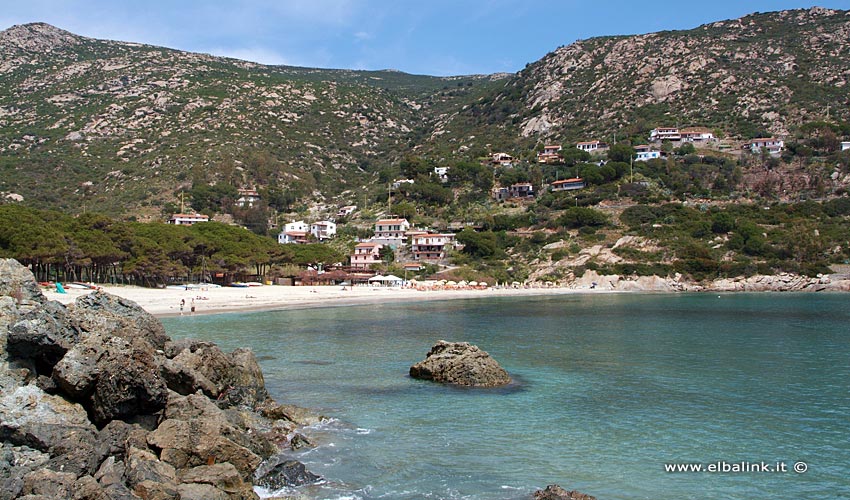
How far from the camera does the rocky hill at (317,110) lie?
A: 331 ft

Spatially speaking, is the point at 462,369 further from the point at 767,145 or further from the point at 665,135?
the point at 665,135

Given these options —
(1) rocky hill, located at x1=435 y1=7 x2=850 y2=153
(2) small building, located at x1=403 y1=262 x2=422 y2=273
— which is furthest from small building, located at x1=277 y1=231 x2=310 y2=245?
(1) rocky hill, located at x1=435 y1=7 x2=850 y2=153

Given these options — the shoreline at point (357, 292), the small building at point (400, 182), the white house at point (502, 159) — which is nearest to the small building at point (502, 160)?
the white house at point (502, 159)

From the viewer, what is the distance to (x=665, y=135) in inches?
3967

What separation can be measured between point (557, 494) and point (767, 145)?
3888 inches

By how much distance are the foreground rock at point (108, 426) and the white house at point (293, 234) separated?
76.7 m

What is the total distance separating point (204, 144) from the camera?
108312mm

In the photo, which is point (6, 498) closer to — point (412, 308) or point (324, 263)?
point (412, 308)

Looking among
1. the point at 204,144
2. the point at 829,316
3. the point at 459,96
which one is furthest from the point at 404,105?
the point at 829,316

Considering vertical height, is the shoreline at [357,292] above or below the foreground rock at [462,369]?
above

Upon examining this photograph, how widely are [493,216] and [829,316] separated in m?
51.3

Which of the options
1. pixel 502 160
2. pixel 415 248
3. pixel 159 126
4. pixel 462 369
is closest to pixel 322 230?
pixel 415 248

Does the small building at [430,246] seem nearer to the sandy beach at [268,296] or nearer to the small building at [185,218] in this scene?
the sandy beach at [268,296]

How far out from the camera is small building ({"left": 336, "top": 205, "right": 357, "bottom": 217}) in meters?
103
